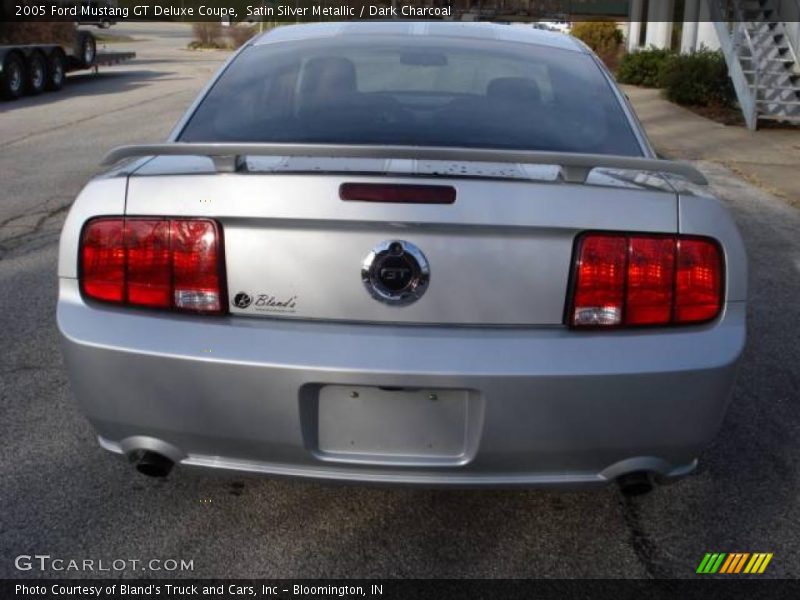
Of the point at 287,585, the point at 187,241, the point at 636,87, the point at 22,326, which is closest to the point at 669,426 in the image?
the point at 287,585

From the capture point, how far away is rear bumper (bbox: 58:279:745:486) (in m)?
2.56

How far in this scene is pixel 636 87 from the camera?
21641 mm

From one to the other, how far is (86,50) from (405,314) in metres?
23.0

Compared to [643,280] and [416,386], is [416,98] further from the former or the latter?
[416,386]

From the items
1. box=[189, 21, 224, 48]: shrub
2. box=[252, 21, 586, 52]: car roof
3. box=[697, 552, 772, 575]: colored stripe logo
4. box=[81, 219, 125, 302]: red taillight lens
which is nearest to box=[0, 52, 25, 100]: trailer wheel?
box=[252, 21, 586, 52]: car roof

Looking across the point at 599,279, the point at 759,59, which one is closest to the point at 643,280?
the point at 599,279

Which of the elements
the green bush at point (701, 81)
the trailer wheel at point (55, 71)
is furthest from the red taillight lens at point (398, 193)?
the trailer wheel at point (55, 71)

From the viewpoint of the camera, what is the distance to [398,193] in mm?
2604

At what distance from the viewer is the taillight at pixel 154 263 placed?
2.67 metres

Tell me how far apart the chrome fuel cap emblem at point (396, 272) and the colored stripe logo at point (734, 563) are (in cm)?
135

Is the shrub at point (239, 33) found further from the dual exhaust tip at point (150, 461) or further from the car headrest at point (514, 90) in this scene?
the dual exhaust tip at point (150, 461)

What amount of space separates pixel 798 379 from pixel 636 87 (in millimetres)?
18215

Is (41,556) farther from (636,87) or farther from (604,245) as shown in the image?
(636,87)

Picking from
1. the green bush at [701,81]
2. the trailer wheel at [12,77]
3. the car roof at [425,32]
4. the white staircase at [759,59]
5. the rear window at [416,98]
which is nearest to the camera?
the rear window at [416,98]
